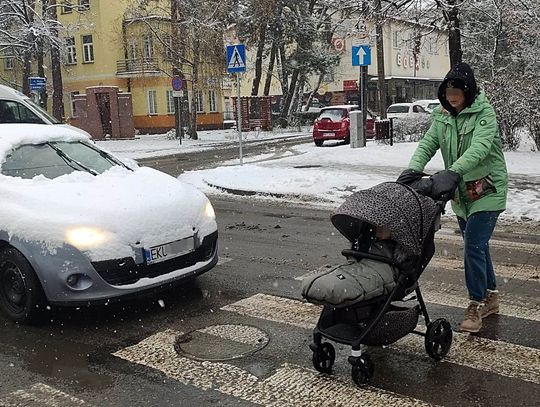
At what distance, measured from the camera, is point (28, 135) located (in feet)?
21.2

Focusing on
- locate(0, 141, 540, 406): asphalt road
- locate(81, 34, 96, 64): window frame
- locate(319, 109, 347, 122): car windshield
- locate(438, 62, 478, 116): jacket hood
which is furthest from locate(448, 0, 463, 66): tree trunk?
locate(81, 34, 96, 64): window frame

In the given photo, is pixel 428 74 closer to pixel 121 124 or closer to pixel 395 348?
pixel 121 124

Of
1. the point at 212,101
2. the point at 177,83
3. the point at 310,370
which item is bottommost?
the point at 310,370

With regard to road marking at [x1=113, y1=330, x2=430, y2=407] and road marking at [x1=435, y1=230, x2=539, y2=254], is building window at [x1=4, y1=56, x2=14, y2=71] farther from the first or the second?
road marking at [x1=113, y1=330, x2=430, y2=407]

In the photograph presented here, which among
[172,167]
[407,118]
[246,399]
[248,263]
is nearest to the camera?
[246,399]

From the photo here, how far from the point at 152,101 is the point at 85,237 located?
133 feet

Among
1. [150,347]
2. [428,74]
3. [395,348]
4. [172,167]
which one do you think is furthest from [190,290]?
[428,74]

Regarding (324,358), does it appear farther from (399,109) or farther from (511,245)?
(399,109)

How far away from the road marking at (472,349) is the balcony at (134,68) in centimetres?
→ 3949

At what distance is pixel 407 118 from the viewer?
940 inches

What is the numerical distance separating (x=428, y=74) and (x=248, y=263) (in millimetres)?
63608

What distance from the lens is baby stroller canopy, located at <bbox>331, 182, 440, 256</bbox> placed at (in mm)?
3850

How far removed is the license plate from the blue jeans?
2.31 m

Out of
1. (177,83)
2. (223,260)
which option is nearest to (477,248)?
(223,260)
